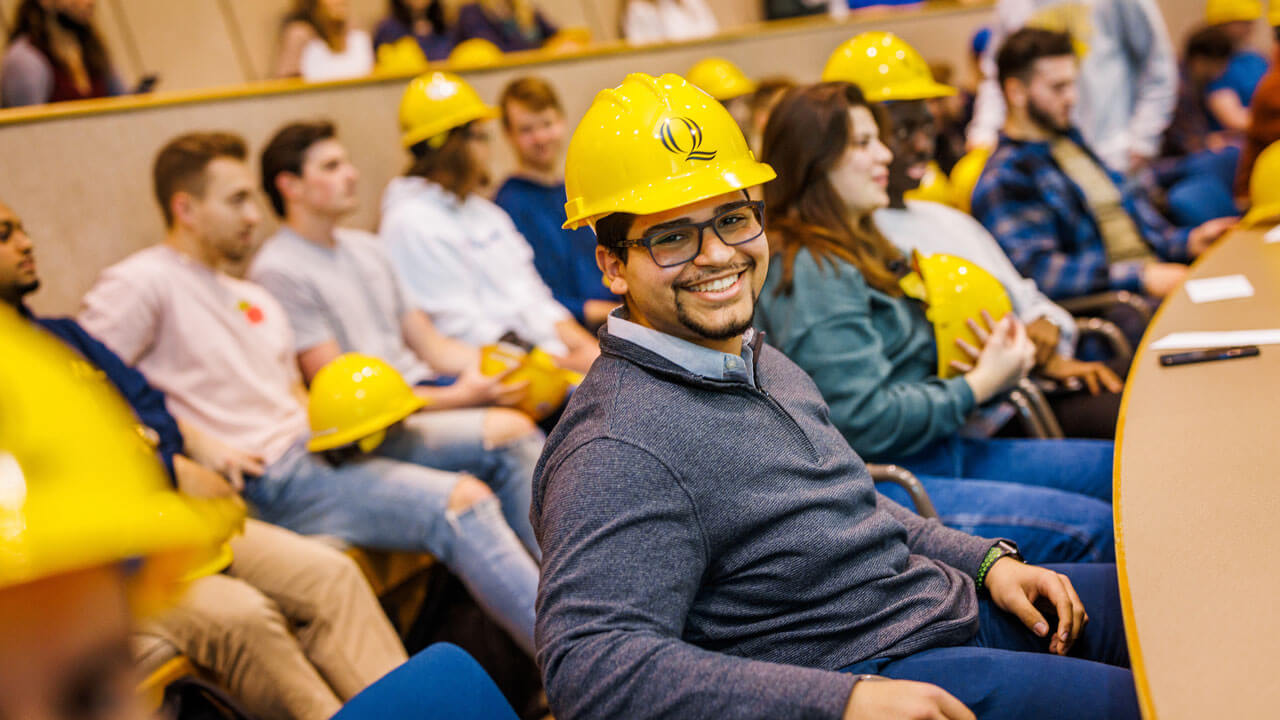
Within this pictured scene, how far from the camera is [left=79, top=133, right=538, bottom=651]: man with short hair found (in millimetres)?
2322

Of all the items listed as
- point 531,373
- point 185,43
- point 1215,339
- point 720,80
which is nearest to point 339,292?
point 531,373

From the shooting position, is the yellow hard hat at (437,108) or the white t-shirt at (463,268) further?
the yellow hard hat at (437,108)

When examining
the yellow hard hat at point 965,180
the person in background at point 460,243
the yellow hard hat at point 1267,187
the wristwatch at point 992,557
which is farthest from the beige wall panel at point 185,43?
the wristwatch at point 992,557

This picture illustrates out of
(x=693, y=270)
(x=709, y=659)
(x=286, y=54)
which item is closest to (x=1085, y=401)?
(x=693, y=270)

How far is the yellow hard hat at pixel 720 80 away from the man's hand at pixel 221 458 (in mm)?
2764

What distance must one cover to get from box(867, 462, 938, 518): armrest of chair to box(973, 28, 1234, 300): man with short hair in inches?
58.4

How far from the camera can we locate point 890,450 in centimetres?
209

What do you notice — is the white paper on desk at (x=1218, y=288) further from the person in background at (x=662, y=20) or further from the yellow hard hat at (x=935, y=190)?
the person in background at (x=662, y=20)

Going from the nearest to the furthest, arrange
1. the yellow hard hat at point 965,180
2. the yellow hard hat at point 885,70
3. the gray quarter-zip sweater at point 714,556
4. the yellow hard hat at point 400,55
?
the gray quarter-zip sweater at point 714,556
the yellow hard hat at point 885,70
the yellow hard hat at point 965,180
the yellow hard hat at point 400,55

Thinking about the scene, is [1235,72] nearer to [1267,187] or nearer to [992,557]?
[1267,187]

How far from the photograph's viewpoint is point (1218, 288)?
2.26 meters

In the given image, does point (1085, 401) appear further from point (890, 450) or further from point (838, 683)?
point (838, 683)

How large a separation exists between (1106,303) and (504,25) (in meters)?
4.20

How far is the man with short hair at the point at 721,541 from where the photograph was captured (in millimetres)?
1071
